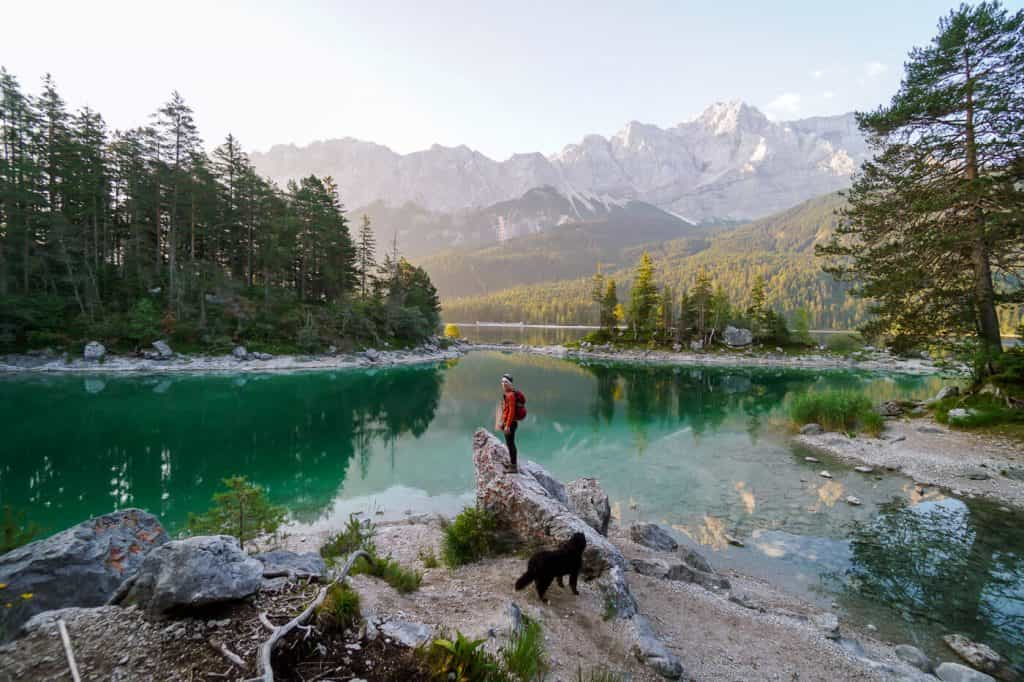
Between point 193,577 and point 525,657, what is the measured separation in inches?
136

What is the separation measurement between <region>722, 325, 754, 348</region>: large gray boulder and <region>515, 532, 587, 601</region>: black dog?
7858 cm

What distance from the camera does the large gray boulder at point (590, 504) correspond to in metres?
9.68

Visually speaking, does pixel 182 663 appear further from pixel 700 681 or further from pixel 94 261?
pixel 94 261

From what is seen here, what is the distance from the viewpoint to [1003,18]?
17.3 metres

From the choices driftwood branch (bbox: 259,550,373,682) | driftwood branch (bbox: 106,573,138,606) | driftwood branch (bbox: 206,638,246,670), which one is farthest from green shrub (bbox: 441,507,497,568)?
driftwood branch (bbox: 106,573,138,606)

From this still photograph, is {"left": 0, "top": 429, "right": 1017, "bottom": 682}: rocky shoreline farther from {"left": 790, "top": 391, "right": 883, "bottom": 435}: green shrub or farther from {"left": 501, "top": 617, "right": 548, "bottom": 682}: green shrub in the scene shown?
{"left": 790, "top": 391, "right": 883, "bottom": 435}: green shrub

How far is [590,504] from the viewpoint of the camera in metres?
9.98

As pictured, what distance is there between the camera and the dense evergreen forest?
38.2m

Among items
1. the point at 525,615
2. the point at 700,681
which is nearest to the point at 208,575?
the point at 525,615

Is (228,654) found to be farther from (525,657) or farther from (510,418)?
(510,418)

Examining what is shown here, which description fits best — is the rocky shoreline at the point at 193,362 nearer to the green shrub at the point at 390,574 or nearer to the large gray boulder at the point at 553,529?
the large gray boulder at the point at 553,529

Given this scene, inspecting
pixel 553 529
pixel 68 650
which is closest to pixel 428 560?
pixel 553 529

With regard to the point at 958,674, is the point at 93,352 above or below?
above

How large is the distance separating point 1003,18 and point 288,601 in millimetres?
31444
